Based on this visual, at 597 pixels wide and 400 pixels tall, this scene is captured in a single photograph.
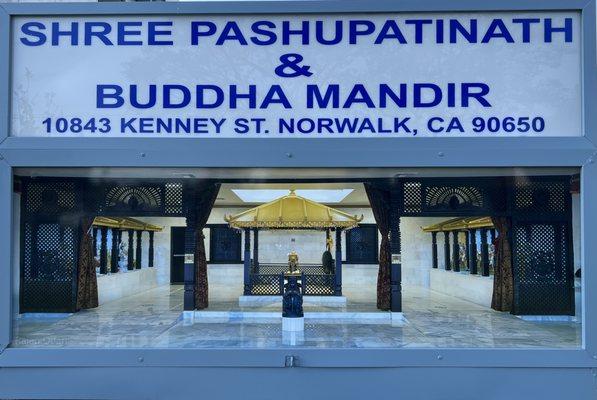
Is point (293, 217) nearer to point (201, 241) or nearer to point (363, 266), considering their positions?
point (201, 241)

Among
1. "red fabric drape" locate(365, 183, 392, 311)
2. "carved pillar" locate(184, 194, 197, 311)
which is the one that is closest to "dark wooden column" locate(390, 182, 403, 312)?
"red fabric drape" locate(365, 183, 392, 311)

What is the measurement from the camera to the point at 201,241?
37.0 ft

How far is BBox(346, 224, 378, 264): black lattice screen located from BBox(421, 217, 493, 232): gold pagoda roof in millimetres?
2626

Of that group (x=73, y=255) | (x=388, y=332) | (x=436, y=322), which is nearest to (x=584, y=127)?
(x=388, y=332)

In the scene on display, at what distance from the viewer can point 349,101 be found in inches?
79.1

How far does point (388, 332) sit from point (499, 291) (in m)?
4.20

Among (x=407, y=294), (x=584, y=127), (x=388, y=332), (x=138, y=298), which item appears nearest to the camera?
(x=584, y=127)

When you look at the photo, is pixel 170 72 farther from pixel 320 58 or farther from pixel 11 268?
pixel 11 268

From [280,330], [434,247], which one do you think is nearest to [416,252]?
[434,247]

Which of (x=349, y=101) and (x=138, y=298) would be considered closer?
(x=349, y=101)

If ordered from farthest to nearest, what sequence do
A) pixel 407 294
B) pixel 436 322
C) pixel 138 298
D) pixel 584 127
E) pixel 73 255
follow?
pixel 407 294, pixel 138 298, pixel 73 255, pixel 436 322, pixel 584 127

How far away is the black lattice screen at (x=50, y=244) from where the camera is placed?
417 inches

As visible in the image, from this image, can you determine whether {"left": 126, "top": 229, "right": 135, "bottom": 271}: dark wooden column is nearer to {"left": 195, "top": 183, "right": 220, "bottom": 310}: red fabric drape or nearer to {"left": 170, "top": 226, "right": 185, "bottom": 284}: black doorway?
{"left": 170, "top": 226, "right": 185, "bottom": 284}: black doorway

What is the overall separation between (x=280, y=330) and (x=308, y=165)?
7.35m
